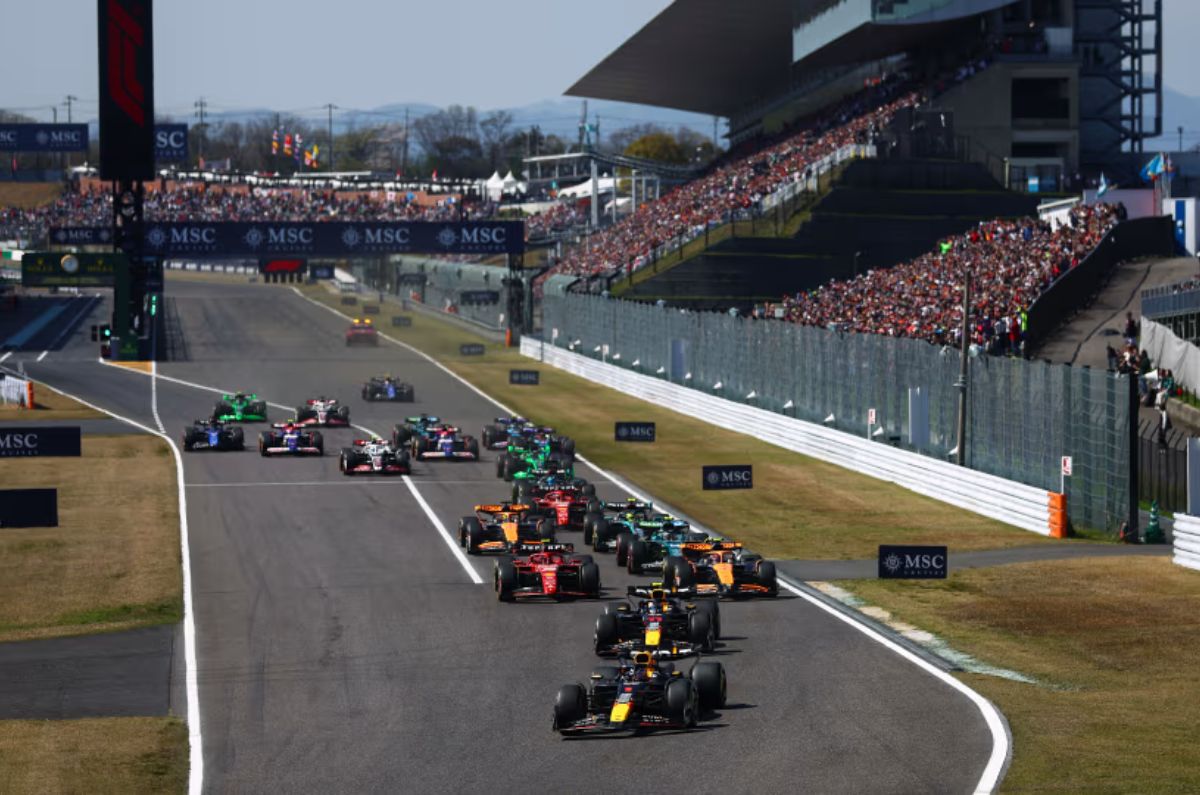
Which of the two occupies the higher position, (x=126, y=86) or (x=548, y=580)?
(x=126, y=86)

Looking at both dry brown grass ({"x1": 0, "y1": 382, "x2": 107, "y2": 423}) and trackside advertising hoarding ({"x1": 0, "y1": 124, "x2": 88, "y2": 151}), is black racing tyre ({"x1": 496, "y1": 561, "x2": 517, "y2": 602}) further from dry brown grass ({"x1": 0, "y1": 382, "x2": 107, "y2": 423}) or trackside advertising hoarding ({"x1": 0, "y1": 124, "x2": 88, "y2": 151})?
trackside advertising hoarding ({"x1": 0, "y1": 124, "x2": 88, "y2": 151})

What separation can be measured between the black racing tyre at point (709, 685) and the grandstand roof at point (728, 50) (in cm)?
7105

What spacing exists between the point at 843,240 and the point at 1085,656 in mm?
60945

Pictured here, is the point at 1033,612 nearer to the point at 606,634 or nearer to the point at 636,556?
the point at 636,556

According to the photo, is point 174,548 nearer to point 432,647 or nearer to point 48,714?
point 432,647

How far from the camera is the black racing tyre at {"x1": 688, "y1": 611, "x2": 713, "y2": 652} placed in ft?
71.5

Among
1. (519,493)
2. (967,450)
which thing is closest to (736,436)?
(967,450)

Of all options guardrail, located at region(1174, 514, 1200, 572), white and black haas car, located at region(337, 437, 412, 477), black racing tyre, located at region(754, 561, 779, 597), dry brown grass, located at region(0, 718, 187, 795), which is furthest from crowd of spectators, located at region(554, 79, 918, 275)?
dry brown grass, located at region(0, 718, 187, 795)

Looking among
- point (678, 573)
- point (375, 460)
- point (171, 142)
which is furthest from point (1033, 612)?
point (171, 142)

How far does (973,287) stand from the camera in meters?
61.8

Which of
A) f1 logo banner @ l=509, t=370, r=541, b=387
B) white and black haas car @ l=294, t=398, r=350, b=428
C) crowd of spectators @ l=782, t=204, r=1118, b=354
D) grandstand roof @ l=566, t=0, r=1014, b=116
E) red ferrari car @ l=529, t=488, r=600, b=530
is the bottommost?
red ferrari car @ l=529, t=488, r=600, b=530

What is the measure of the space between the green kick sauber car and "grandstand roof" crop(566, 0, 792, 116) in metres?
50.6

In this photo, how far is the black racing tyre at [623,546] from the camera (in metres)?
28.8

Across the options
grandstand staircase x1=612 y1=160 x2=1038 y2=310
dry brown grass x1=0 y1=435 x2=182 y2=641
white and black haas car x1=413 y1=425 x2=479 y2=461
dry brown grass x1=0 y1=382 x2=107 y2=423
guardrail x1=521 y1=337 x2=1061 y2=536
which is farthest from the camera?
grandstand staircase x1=612 y1=160 x2=1038 y2=310
